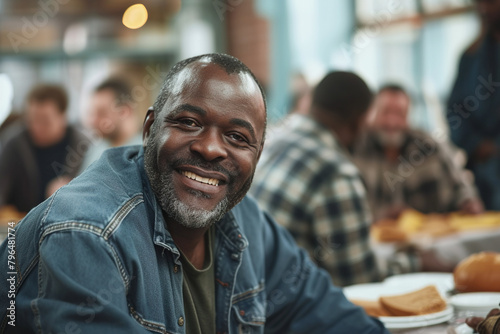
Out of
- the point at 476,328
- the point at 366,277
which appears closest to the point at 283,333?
the point at 476,328

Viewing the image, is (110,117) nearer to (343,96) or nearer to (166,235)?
(343,96)

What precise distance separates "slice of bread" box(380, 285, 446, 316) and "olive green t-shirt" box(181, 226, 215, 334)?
47 centimetres

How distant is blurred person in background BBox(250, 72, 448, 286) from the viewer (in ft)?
8.09

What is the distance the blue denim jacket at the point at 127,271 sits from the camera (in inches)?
40.9

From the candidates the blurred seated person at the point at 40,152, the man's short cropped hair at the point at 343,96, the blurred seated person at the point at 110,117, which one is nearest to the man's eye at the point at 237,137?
the man's short cropped hair at the point at 343,96

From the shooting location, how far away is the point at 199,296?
1394 mm

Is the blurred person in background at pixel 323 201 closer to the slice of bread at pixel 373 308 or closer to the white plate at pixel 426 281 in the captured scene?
the white plate at pixel 426 281

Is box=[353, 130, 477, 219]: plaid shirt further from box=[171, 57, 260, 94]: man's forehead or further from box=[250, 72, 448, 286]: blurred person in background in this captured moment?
box=[171, 57, 260, 94]: man's forehead

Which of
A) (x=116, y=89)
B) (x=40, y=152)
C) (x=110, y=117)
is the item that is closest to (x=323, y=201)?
(x=110, y=117)

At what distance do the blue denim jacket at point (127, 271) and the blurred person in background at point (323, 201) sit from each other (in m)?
0.85

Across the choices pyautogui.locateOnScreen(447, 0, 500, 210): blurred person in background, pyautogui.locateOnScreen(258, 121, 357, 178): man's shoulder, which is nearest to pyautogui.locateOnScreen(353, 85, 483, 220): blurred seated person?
pyautogui.locateOnScreen(447, 0, 500, 210): blurred person in background

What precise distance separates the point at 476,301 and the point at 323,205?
93cm

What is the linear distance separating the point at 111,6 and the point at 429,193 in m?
5.01

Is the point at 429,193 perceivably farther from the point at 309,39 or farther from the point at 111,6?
the point at 111,6
